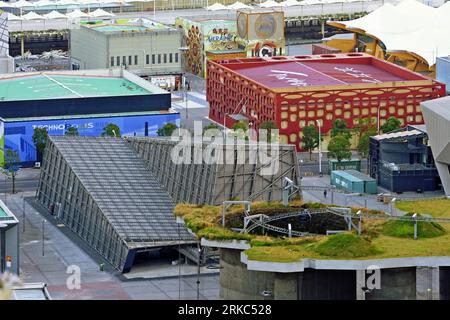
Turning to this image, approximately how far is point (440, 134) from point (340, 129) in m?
16.6

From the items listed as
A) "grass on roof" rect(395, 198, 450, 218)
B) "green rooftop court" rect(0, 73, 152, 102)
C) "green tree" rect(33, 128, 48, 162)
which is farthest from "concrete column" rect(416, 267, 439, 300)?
"green rooftop court" rect(0, 73, 152, 102)

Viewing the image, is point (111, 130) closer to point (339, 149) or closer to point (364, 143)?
point (339, 149)

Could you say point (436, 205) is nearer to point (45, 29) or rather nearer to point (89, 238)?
point (89, 238)

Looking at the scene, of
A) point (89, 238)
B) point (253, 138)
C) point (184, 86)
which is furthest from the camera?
point (184, 86)

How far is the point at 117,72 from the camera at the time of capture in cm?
13462

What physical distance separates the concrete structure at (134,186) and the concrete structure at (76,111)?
15017 millimetres

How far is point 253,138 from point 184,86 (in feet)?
92.2

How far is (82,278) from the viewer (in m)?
85.7

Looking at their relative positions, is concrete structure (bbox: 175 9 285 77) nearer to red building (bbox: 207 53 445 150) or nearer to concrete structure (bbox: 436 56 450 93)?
red building (bbox: 207 53 445 150)

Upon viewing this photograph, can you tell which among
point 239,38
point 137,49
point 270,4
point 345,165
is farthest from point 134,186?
point 270,4

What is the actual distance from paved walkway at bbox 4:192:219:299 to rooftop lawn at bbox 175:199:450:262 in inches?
132

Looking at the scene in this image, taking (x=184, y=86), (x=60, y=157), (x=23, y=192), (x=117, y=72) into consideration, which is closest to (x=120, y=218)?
(x=60, y=157)

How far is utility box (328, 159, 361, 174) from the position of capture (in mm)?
114312

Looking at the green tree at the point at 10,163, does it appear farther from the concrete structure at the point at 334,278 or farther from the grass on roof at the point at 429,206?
the concrete structure at the point at 334,278
